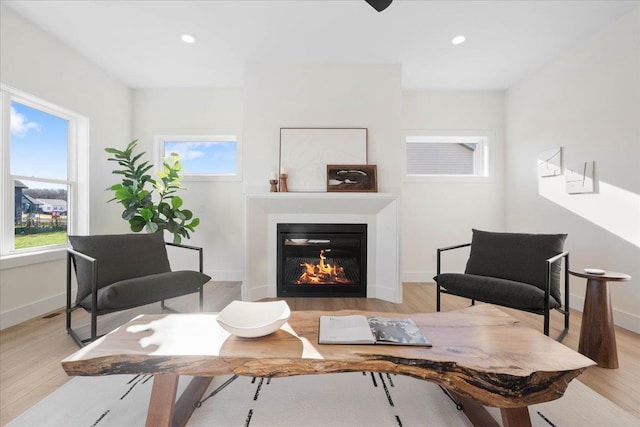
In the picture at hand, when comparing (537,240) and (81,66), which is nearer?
(537,240)

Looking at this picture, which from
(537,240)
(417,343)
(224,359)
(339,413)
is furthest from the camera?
(537,240)

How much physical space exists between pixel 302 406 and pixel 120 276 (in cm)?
185

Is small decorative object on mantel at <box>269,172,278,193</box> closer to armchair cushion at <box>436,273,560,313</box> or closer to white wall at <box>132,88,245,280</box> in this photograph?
white wall at <box>132,88,245,280</box>

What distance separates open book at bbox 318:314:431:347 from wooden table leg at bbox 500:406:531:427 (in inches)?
14.2

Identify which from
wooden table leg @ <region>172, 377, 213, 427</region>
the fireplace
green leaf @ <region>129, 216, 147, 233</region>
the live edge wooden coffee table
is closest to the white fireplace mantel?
the fireplace

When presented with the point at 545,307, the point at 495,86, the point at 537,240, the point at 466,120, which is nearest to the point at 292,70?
the point at 466,120

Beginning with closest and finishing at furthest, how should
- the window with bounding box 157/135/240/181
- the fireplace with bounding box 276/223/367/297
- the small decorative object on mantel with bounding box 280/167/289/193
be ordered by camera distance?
the small decorative object on mantel with bounding box 280/167/289/193 < the fireplace with bounding box 276/223/367/297 < the window with bounding box 157/135/240/181

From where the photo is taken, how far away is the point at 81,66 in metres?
3.27

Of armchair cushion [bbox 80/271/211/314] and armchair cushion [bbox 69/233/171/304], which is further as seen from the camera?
armchair cushion [bbox 69/233/171/304]

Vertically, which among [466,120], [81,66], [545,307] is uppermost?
[81,66]

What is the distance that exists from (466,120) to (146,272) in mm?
4291

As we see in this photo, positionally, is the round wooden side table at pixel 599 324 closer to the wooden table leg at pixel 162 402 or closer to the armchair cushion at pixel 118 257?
the wooden table leg at pixel 162 402

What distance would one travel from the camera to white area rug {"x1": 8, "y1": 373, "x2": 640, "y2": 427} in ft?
4.47

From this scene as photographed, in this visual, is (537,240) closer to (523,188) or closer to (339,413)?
(523,188)
